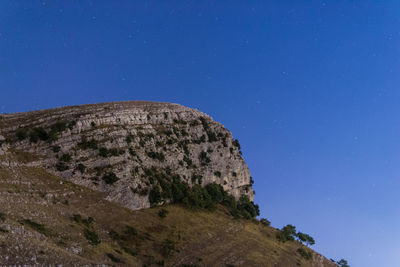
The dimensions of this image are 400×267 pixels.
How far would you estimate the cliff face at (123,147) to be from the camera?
51.3m

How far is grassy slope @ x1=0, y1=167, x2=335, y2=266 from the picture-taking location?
1149 inches

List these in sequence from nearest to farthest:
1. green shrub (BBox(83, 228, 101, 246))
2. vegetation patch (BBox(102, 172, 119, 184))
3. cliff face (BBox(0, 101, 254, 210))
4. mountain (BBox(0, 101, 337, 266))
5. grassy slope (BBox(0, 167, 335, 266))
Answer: grassy slope (BBox(0, 167, 335, 266))
mountain (BBox(0, 101, 337, 266))
green shrub (BBox(83, 228, 101, 246))
cliff face (BBox(0, 101, 254, 210))
vegetation patch (BBox(102, 172, 119, 184))

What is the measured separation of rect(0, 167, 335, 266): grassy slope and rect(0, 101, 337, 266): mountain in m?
0.16

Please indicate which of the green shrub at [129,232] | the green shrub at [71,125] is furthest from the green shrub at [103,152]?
the green shrub at [129,232]

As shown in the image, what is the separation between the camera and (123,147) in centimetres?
6084

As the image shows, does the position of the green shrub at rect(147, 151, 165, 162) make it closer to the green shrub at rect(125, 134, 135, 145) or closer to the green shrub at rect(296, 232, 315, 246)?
the green shrub at rect(125, 134, 135, 145)

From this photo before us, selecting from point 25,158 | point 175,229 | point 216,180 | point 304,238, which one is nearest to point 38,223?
point 25,158

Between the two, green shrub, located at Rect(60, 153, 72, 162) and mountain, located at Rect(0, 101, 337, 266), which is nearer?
mountain, located at Rect(0, 101, 337, 266)

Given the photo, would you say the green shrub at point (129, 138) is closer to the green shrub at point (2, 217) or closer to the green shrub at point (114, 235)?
the green shrub at point (114, 235)

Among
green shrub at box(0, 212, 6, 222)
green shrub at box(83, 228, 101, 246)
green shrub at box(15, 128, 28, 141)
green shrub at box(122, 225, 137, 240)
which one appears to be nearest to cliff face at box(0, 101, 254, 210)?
green shrub at box(15, 128, 28, 141)

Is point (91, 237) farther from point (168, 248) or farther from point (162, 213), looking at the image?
point (162, 213)

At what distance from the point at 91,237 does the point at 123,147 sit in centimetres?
2450

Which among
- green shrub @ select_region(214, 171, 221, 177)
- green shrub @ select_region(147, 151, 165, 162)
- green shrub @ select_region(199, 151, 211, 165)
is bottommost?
green shrub @ select_region(147, 151, 165, 162)

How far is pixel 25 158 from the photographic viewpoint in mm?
48656
